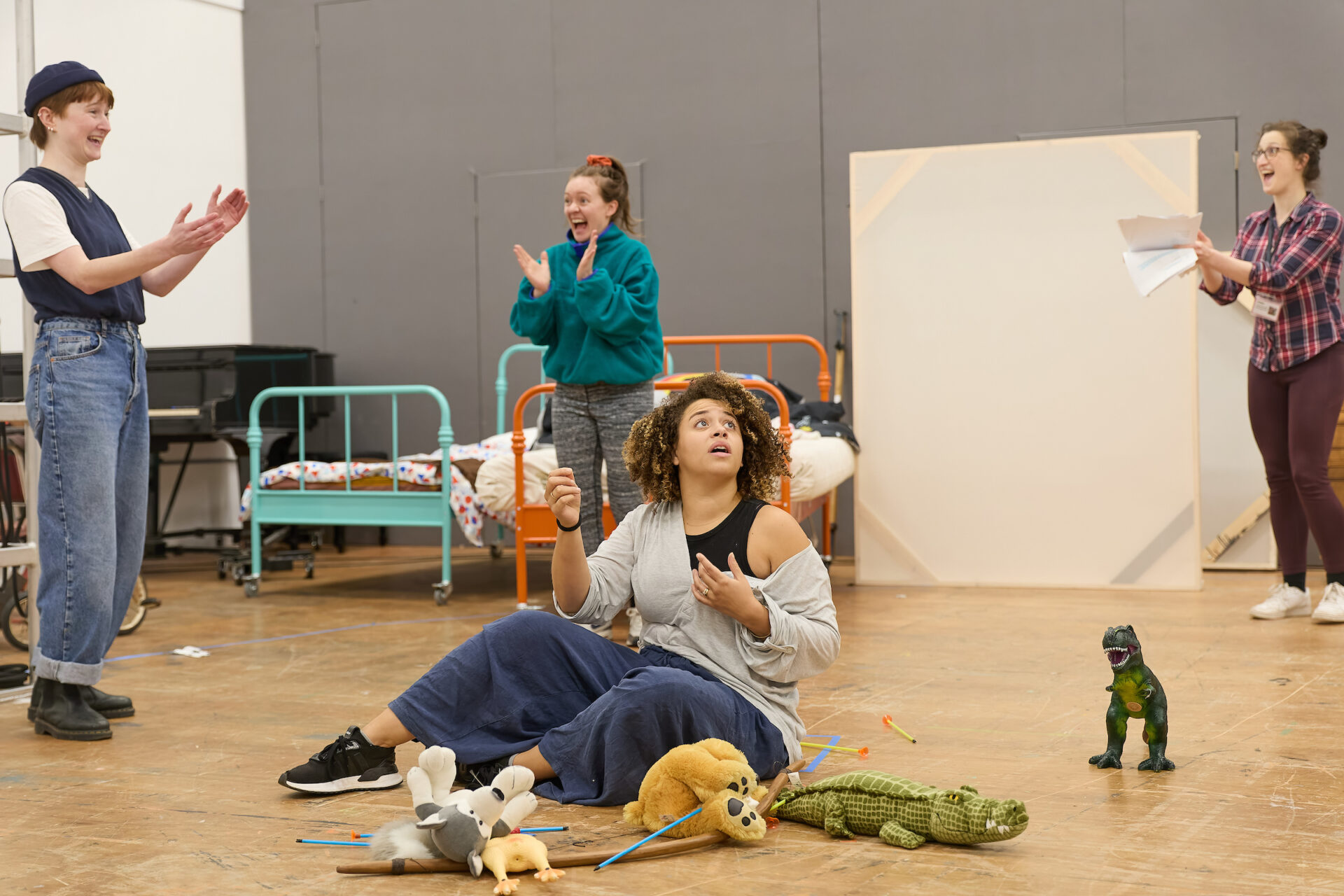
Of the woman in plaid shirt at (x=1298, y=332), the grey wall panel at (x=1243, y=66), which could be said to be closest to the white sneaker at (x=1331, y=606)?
the woman in plaid shirt at (x=1298, y=332)

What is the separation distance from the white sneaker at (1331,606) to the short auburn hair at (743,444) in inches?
94.4

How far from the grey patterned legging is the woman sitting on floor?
1281 mm

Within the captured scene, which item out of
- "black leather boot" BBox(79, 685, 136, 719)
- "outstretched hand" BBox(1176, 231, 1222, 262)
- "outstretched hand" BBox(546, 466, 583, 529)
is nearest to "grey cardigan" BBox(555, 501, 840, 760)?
"outstretched hand" BBox(546, 466, 583, 529)

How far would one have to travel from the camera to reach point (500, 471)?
4441 millimetres

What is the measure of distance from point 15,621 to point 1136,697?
3.04 meters

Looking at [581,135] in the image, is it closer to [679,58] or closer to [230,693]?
[679,58]

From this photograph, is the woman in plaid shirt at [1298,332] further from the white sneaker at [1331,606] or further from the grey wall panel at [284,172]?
the grey wall panel at [284,172]

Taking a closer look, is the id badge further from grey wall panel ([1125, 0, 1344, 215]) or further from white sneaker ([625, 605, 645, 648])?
grey wall panel ([1125, 0, 1344, 215])

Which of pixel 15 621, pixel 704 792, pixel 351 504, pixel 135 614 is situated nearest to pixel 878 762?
pixel 704 792

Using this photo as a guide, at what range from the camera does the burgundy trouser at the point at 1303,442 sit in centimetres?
384

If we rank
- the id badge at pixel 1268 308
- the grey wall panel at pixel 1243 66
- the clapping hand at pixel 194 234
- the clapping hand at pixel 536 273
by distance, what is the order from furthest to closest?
1. the grey wall panel at pixel 1243 66
2. the id badge at pixel 1268 308
3. the clapping hand at pixel 536 273
4. the clapping hand at pixel 194 234

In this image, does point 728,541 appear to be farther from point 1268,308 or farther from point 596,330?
point 1268,308

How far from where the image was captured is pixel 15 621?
3582mm

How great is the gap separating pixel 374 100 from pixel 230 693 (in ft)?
15.3
